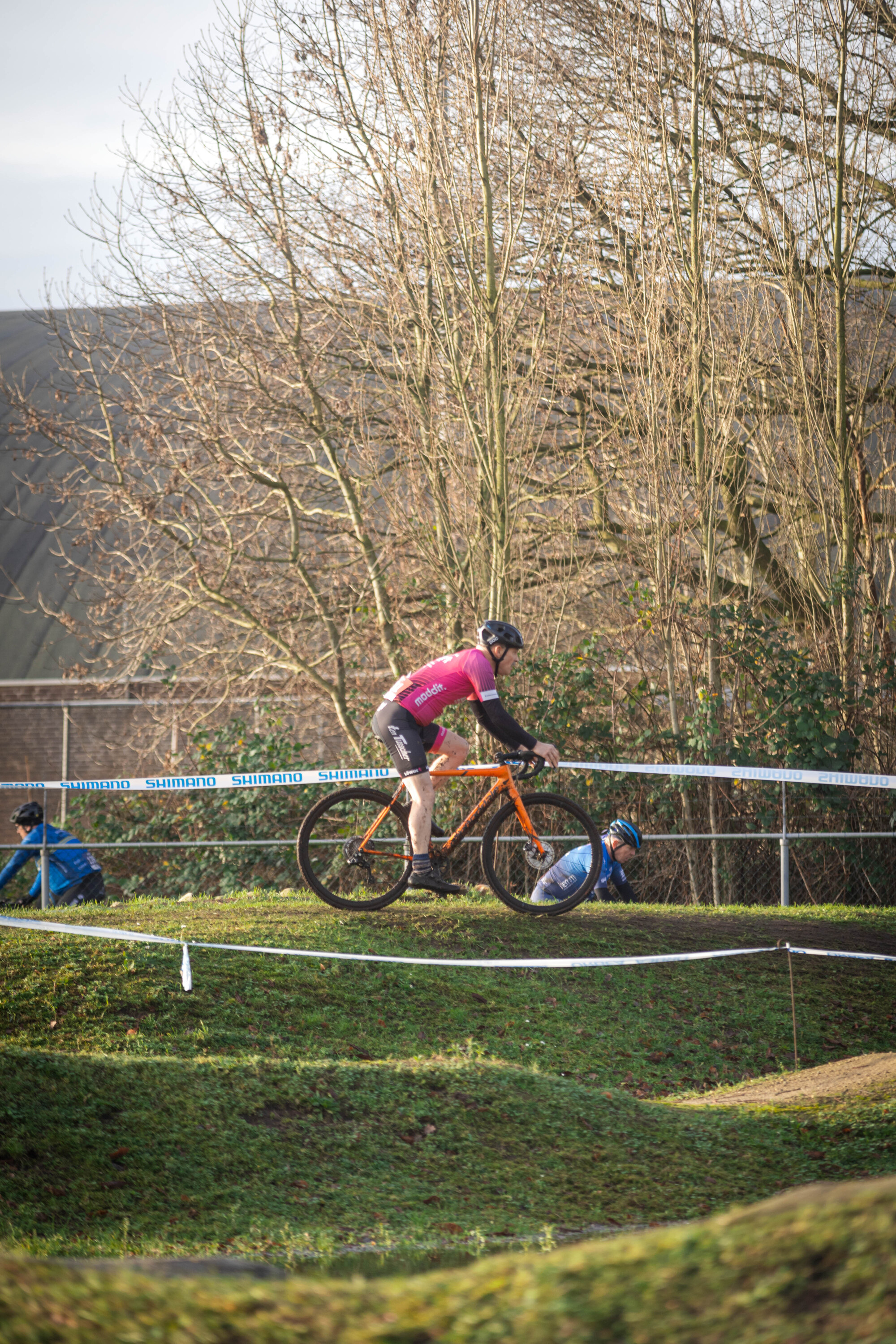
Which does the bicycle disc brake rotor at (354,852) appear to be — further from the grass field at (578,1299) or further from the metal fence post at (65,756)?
the metal fence post at (65,756)

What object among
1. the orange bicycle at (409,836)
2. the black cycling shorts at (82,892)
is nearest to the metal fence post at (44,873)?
the black cycling shorts at (82,892)

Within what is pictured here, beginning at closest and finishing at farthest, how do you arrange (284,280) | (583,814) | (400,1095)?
(400,1095)
(583,814)
(284,280)

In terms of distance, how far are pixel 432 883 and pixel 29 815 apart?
5.15 metres

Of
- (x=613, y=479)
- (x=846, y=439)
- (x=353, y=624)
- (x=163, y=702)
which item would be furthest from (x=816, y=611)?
(x=163, y=702)

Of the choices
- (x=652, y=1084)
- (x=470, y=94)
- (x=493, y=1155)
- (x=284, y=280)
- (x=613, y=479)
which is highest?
(x=470, y=94)

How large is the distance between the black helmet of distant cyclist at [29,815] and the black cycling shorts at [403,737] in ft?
16.0

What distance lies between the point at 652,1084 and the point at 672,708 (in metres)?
6.20

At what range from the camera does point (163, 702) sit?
54.6ft

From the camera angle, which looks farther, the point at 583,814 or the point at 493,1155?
the point at 583,814

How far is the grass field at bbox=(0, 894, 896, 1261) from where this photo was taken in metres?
4.50

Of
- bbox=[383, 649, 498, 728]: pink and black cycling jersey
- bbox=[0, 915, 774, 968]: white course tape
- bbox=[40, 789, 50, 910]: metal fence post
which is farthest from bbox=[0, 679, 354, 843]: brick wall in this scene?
bbox=[0, 915, 774, 968]: white course tape

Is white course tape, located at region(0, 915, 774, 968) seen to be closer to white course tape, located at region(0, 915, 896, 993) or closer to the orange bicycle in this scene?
white course tape, located at region(0, 915, 896, 993)

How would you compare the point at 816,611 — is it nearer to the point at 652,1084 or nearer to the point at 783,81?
the point at 783,81

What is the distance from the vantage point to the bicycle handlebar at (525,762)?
8242 millimetres
